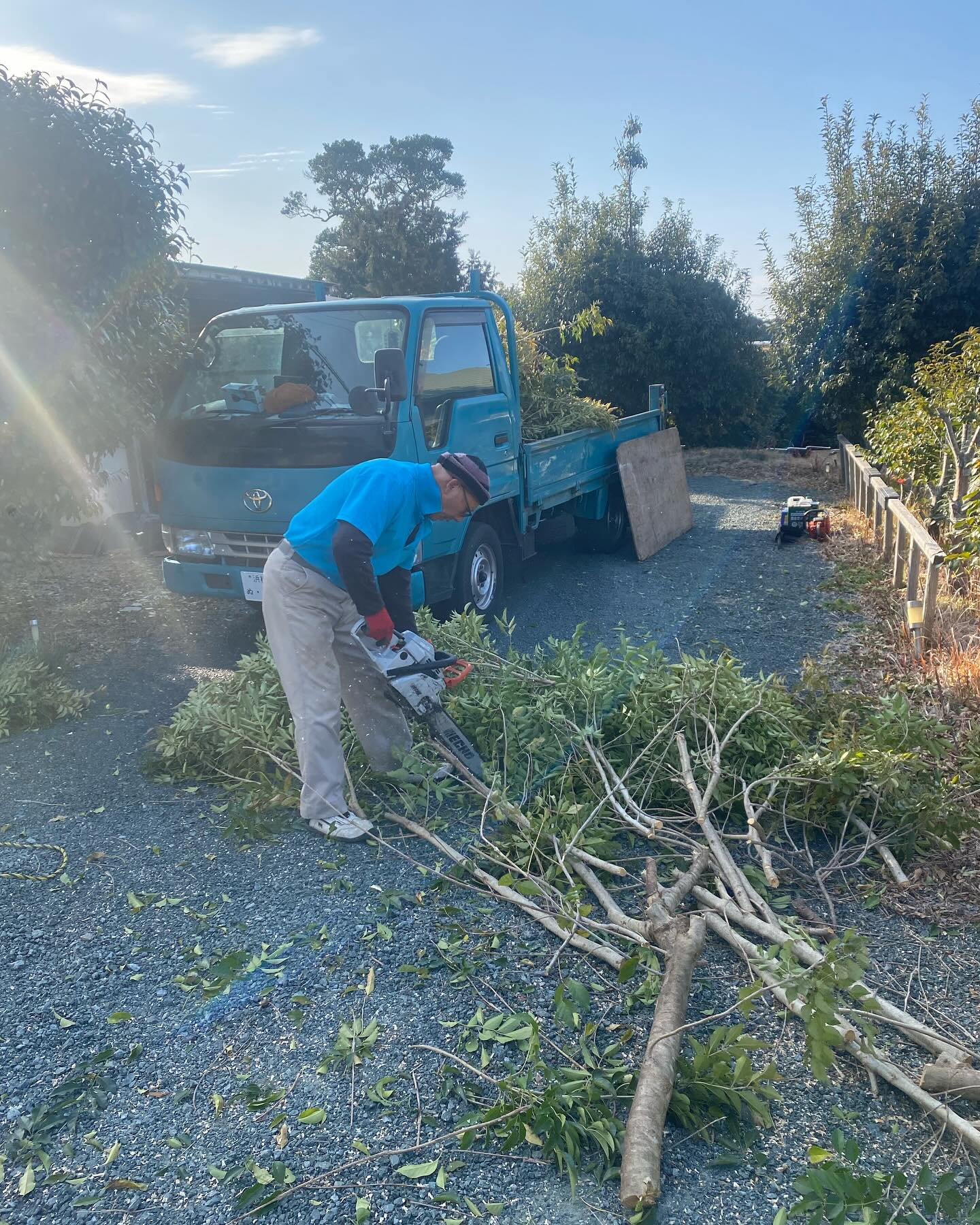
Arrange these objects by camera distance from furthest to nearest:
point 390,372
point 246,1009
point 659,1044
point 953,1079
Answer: point 390,372 → point 246,1009 → point 659,1044 → point 953,1079

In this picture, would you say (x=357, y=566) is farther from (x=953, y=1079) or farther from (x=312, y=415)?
(x=953, y=1079)

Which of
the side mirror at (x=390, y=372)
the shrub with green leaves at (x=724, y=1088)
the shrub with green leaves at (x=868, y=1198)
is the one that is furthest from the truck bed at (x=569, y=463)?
the shrub with green leaves at (x=868, y=1198)

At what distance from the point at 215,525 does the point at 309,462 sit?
847 mm

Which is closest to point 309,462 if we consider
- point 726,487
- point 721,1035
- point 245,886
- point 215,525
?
point 215,525

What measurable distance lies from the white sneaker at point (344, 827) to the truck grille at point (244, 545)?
8.12 feet

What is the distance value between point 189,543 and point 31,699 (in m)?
1.48

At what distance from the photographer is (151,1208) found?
232cm

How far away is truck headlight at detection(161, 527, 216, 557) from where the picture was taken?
6359mm

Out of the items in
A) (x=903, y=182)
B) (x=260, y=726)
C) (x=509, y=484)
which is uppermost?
(x=903, y=182)

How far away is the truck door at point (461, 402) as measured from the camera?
6.27 m

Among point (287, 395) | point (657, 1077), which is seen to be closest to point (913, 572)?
point (287, 395)

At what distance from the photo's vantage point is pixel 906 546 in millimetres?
7543

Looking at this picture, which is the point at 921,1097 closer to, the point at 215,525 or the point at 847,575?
the point at 215,525

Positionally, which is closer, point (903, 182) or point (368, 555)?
point (368, 555)
